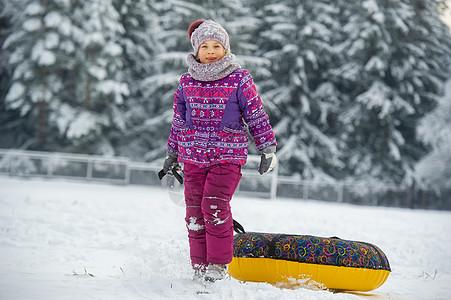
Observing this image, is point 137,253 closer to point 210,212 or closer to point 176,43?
point 210,212

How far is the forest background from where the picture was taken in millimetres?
19906

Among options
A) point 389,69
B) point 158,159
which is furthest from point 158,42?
point 389,69

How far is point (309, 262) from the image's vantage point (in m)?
3.37

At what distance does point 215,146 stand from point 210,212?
431 mm

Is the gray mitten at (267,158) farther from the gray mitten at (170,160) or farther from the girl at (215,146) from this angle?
the gray mitten at (170,160)

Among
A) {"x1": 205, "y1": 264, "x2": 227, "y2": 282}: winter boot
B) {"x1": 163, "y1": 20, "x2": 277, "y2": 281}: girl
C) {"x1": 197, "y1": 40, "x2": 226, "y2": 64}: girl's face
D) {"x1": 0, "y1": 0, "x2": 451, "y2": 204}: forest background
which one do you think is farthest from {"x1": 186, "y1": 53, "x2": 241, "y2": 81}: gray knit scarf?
{"x1": 0, "y1": 0, "x2": 451, "y2": 204}: forest background

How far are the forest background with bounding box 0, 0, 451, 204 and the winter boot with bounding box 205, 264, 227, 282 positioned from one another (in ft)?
53.5

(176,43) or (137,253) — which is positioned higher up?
(176,43)

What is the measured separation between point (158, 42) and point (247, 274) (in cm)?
2106

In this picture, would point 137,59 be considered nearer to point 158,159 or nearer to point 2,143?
point 158,159

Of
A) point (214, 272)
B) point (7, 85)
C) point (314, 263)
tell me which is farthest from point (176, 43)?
point (214, 272)

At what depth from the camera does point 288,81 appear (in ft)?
71.6

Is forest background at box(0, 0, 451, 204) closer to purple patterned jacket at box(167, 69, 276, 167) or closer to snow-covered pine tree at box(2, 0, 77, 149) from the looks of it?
snow-covered pine tree at box(2, 0, 77, 149)

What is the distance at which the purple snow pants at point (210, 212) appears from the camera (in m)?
3.08
